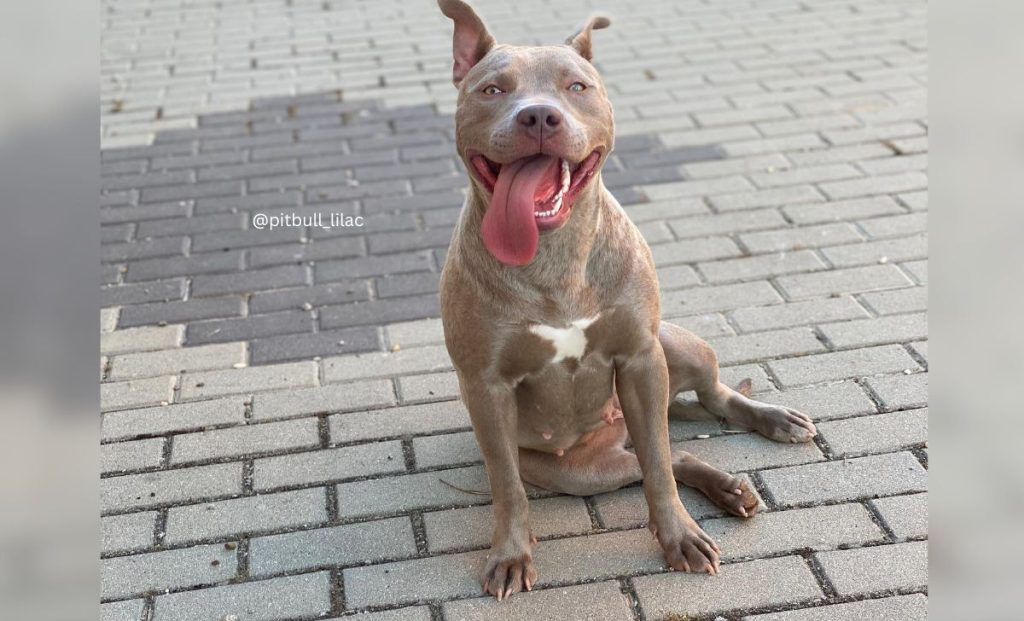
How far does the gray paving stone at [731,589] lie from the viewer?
286cm

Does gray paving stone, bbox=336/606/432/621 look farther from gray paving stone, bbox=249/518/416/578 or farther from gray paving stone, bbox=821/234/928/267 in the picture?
gray paving stone, bbox=821/234/928/267

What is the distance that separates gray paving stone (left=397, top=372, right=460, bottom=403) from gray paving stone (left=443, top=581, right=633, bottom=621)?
1111 millimetres

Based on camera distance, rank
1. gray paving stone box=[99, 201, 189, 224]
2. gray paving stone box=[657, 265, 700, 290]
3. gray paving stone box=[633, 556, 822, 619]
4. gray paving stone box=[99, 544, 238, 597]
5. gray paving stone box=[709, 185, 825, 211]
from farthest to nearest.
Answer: gray paving stone box=[99, 201, 189, 224], gray paving stone box=[709, 185, 825, 211], gray paving stone box=[657, 265, 700, 290], gray paving stone box=[99, 544, 238, 597], gray paving stone box=[633, 556, 822, 619]

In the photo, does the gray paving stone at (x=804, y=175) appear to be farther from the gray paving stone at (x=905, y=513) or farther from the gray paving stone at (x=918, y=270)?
the gray paving stone at (x=905, y=513)

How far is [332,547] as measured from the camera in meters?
3.21

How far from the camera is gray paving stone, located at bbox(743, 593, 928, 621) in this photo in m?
2.79

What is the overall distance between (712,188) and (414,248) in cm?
156

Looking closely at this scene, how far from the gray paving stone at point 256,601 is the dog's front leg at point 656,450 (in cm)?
96

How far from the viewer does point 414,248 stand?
5.05 m

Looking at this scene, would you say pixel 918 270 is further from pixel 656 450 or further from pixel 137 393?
pixel 137 393

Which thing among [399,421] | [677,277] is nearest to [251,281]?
[399,421]
